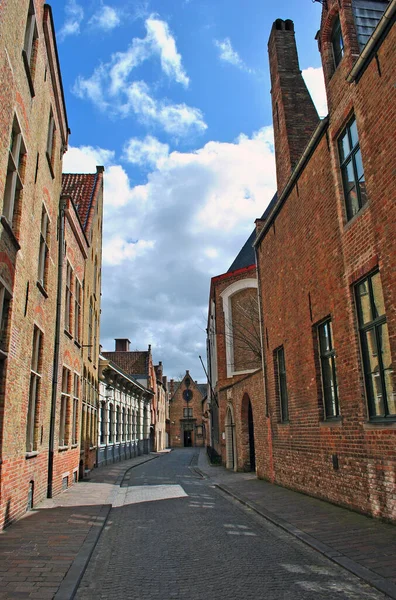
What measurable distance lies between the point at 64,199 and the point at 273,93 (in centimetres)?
817

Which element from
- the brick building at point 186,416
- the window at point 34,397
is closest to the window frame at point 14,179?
the window at point 34,397

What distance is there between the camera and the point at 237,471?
787 inches

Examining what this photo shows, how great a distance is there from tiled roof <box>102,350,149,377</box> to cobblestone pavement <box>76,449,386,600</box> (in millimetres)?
39370

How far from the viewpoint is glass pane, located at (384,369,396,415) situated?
7.40 metres

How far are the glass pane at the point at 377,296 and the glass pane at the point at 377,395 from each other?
1.01 meters

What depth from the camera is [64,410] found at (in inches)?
565

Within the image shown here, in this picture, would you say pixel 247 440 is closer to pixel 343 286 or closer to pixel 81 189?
pixel 343 286

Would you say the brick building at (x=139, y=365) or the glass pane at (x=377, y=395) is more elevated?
the brick building at (x=139, y=365)

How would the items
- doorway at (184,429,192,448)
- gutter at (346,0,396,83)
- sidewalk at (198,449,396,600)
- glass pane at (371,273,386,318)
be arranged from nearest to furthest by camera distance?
sidewalk at (198,449,396,600), gutter at (346,0,396,83), glass pane at (371,273,386,318), doorway at (184,429,192,448)

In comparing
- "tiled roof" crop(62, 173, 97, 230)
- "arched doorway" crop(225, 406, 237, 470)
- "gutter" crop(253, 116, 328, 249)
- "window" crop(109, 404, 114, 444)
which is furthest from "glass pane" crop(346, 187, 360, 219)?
"window" crop(109, 404, 114, 444)

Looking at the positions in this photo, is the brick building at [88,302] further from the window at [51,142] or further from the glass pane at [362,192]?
the glass pane at [362,192]

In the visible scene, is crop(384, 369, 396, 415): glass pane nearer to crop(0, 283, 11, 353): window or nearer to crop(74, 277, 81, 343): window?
crop(0, 283, 11, 353): window

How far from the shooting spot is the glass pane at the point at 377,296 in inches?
308

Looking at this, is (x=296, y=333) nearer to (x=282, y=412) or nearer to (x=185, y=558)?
(x=282, y=412)
